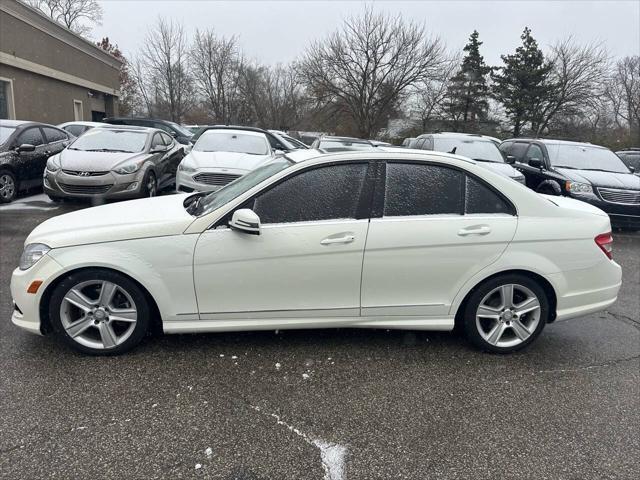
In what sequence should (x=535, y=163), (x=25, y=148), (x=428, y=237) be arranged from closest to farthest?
(x=428, y=237) → (x=25, y=148) → (x=535, y=163)

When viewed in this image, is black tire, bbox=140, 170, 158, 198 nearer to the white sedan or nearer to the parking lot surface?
the parking lot surface

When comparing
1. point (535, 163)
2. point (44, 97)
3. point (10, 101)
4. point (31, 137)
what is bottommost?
point (535, 163)

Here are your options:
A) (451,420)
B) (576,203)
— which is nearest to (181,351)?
(451,420)

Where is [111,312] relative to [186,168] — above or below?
below

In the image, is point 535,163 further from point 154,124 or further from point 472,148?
point 154,124

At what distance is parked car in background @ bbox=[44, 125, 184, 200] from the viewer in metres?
8.08

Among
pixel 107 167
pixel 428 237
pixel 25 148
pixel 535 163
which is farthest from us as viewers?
pixel 535 163

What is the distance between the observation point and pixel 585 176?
8.63 meters

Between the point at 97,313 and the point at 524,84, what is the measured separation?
132ft

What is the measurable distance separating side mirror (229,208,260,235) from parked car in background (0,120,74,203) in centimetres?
789

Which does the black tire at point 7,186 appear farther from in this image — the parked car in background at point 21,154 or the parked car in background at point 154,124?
the parked car in background at point 154,124

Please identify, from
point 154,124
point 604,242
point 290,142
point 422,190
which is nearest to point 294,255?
point 422,190

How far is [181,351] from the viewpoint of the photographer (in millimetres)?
3502

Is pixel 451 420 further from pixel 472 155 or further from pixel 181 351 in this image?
pixel 472 155
